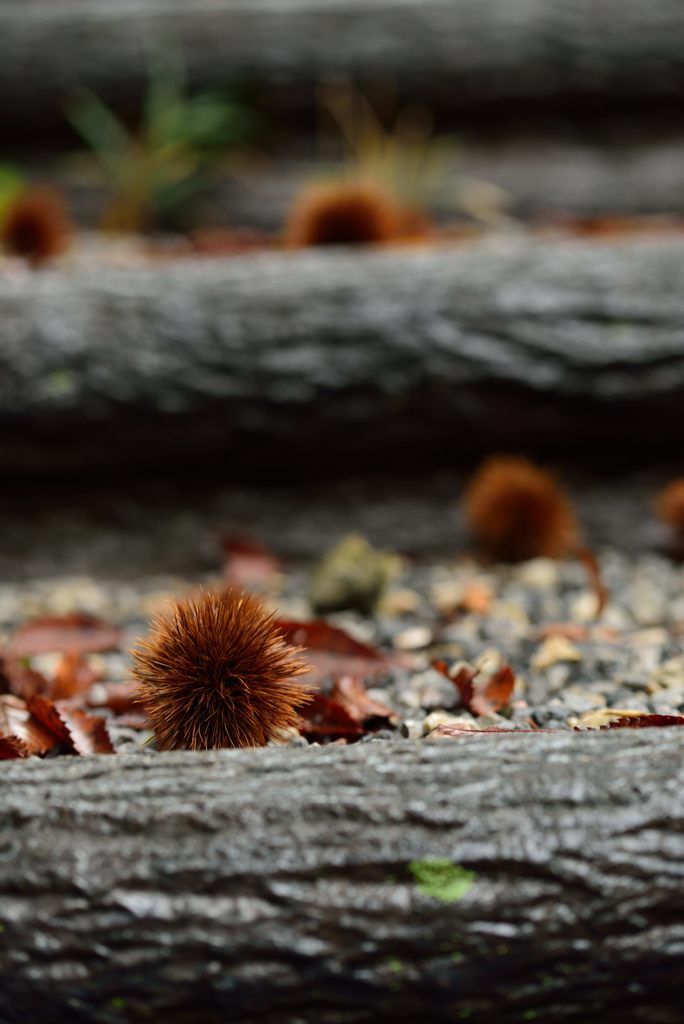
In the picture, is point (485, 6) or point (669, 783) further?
point (485, 6)

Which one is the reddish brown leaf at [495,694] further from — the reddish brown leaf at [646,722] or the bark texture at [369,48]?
the bark texture at [369,48]

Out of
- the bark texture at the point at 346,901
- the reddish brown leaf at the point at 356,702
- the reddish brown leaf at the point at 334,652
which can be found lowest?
the bark texture at the point at 346,901

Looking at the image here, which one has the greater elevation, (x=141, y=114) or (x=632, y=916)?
(x=141, y=114)

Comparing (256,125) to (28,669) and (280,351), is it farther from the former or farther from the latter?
(28,669)

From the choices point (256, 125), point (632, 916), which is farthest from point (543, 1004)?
point (256, 125)

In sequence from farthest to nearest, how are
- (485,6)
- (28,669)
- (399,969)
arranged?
(485,6)
(28,669)
(399,969)

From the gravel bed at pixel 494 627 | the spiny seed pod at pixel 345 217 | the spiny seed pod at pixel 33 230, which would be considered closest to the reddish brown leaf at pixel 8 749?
the gravel bed at pixel 494 627
